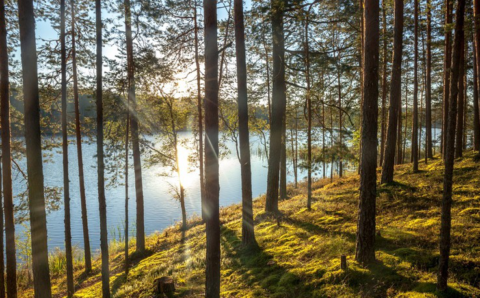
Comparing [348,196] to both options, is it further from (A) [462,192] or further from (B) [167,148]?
(B) [167,148]

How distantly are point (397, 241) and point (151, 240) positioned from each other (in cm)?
1351

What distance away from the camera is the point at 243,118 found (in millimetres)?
8727

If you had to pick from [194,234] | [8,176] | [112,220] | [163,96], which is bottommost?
[112,220]

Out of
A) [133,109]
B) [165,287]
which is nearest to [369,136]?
[165,287]

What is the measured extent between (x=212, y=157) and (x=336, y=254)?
398 centimetres

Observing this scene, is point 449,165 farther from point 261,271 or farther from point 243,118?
point 243,118

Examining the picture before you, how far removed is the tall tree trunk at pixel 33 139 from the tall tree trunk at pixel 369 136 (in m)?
7.52

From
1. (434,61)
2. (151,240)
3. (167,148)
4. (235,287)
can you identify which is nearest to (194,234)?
(151,240)

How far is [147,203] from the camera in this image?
92.0ft

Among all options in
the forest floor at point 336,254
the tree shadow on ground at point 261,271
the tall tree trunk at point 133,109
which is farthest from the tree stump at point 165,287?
the tall tree trunk at point 133,109

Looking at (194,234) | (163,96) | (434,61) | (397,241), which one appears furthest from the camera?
(434,61)

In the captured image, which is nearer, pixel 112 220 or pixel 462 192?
pixel 462 192

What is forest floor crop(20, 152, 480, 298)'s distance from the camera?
521 centimetres

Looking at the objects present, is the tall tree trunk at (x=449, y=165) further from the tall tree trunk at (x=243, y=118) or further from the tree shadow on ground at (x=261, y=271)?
the tall tree trunk at (x=243, y=118)
